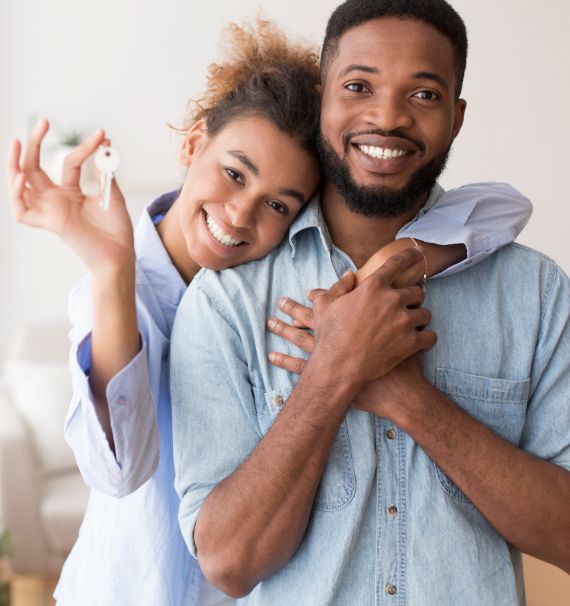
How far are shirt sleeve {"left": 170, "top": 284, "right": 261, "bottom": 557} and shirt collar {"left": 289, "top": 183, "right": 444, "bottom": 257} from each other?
193 mm

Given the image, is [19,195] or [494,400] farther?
[494,400]

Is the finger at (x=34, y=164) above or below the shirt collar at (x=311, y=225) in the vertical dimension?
above

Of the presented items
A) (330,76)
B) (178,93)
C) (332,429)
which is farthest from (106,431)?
(178,93)

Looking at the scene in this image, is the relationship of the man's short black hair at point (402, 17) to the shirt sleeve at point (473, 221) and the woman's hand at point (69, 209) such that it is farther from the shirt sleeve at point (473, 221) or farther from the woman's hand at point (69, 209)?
the woman's hand at point (69, 209)

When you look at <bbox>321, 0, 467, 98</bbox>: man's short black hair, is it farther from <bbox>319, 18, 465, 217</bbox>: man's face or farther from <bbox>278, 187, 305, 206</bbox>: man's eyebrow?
<bbox>278, 187, 305, 206</bbox>: man's eyebrow

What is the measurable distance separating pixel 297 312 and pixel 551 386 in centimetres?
40

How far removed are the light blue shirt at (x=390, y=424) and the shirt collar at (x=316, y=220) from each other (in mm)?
12

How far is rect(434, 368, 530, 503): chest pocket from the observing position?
1.33 meters

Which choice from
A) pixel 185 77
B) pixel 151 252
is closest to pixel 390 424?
pixel 151 252

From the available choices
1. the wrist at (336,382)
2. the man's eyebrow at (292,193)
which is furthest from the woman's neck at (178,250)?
the wrist at (336,382)

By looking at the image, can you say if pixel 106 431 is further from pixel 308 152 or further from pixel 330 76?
pixel 330 76

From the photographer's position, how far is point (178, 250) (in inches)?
61.2

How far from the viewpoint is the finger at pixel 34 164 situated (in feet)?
3.79

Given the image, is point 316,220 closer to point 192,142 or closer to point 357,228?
point 357,228
